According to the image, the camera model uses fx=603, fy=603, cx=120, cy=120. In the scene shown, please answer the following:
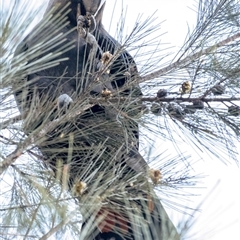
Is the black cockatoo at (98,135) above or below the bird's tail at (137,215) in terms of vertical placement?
above

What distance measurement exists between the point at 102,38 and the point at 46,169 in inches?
25.2

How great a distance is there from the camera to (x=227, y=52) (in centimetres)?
171

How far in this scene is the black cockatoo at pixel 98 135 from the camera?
1311 mm

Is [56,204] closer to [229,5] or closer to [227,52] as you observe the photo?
[227,52]

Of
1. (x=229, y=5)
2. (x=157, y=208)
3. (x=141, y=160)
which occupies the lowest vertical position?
(x=157, y=208)

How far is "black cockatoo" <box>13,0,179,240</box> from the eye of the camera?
4.30ft

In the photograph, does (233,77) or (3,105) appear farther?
(233,77)

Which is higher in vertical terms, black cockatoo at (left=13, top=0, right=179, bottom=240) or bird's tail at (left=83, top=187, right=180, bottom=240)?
black cockatoo at (left=13, top=0, right=179, bottom=240)

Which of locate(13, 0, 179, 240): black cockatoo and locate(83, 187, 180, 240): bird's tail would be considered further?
locate(13, 0, 179, 240): black cockatoo

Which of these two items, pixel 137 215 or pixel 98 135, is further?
pixel 98 135

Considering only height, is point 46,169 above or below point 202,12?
below

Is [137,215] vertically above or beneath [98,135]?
beneath

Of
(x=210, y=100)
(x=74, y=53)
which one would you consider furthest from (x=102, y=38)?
(x=210, y=100)

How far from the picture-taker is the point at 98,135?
1.60 m
